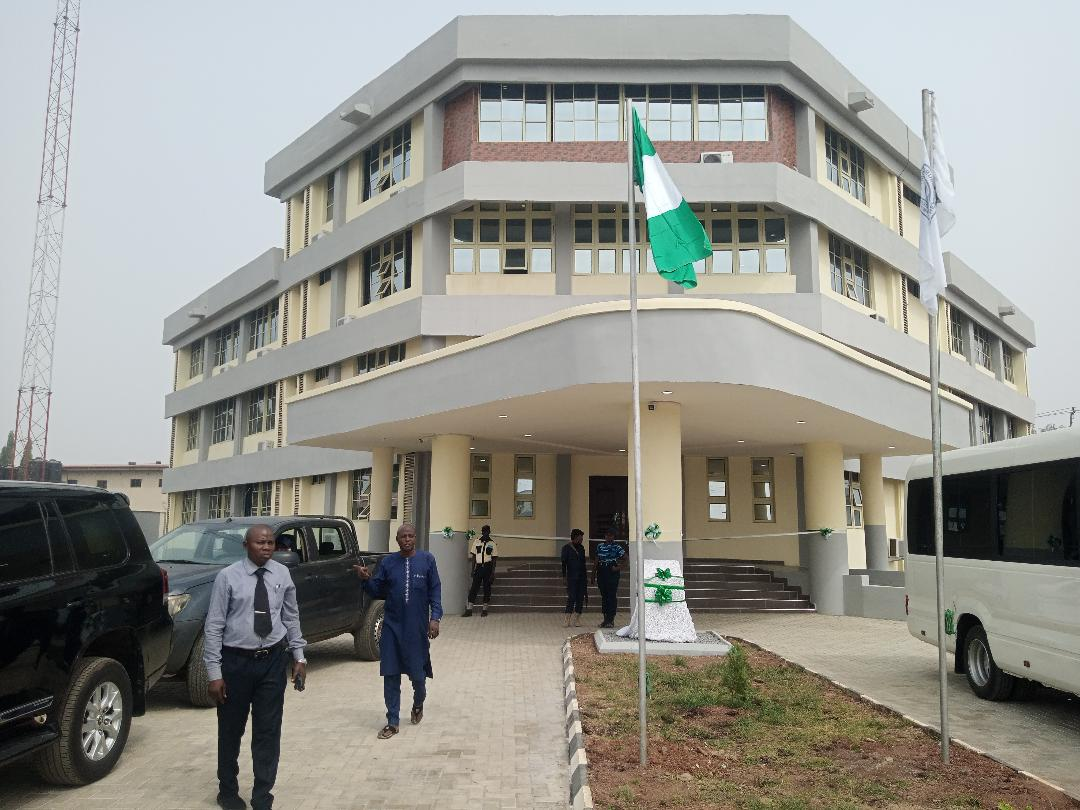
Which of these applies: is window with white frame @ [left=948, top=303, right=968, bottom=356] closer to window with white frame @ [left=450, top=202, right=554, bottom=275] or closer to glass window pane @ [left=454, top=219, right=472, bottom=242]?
window with white frame @ [left=450, top=202, right=554, bottom=275]

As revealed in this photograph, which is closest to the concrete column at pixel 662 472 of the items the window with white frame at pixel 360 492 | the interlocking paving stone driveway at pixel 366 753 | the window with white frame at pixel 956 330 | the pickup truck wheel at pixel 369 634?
the interlocking paving stone driveway at pixel 366 753

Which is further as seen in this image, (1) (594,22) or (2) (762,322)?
(1) (594,22)

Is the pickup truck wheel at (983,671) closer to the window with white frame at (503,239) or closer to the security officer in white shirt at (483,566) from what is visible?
the security officer in white shirt at (483,566)

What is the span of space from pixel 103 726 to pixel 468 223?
2094cm

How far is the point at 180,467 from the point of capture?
44.0m

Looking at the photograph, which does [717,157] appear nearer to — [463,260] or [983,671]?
[463,260]

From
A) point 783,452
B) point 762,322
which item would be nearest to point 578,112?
point 783,452

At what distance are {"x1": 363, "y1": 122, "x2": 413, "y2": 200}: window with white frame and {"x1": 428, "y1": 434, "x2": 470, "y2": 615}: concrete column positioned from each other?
12.1m

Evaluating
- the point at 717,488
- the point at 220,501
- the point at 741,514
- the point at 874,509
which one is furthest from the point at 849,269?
the point at 220,501

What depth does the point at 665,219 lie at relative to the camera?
888cm

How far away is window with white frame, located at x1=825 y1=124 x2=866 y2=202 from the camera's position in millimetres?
27438

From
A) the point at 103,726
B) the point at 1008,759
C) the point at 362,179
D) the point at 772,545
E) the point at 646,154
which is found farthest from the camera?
the point at 362,179

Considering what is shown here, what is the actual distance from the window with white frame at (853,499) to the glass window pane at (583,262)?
11.5m

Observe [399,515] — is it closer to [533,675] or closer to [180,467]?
[533,675]
